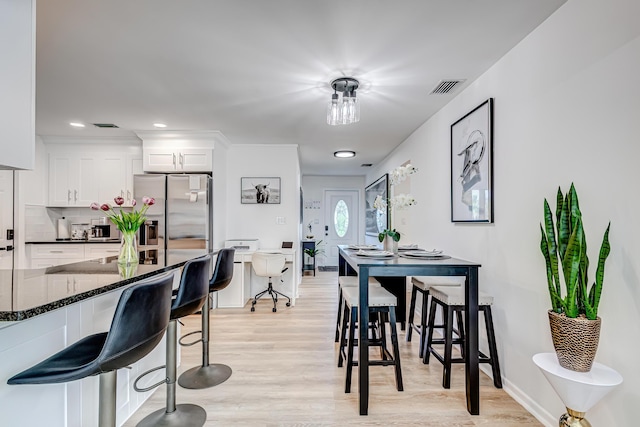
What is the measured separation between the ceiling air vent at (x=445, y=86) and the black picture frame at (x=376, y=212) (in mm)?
2338

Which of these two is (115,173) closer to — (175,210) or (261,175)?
(175,210)

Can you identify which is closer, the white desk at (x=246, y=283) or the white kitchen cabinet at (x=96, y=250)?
the white kitchen cabinet at (x=96, y=250)

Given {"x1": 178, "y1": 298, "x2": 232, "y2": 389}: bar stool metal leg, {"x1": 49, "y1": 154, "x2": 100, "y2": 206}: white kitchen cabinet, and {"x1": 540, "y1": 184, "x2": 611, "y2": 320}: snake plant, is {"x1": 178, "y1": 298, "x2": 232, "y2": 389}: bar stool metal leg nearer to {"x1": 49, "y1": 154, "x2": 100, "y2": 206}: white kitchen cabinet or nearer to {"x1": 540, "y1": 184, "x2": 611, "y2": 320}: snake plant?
{"x1": 540, "y1": 184, "x2": 611, "y2": 320}: snake plant

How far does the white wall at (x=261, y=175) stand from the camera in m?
4.84

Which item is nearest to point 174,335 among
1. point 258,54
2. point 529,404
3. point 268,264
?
point 258,54

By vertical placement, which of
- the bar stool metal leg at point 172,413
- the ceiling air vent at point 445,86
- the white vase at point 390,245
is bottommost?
the bar stool metal leg at point 172,413

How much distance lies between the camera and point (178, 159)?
14.0ft

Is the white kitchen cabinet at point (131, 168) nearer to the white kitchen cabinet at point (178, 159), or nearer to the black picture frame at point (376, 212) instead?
the white kitchen cabinet at point (178, 159)

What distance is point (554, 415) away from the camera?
1773mm

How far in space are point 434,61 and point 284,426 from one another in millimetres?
2587

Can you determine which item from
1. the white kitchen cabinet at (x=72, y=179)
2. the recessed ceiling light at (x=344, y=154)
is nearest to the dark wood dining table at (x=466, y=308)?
the recessed ceiling light at (x=344, y=154)

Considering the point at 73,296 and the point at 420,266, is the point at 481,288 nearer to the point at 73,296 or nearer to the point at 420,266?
the point at 420,266

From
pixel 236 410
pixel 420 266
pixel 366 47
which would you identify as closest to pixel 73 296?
pixel 236 410

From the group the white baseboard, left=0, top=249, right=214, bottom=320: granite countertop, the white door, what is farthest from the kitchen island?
the white door
